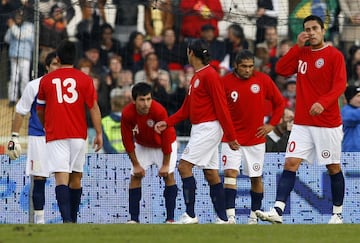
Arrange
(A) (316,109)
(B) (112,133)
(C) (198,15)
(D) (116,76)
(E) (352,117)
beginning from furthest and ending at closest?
(D) (116,76) → (C) (198,15) → (B) (112,133) → (E) (352,117) → (A) (316,109)

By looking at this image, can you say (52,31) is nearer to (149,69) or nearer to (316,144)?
(149,69)

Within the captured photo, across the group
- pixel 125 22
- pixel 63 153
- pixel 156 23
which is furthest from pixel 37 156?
pixel 156 23

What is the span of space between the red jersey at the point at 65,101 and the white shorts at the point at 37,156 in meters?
1.48

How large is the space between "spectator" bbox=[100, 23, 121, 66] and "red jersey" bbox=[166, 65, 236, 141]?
6020mm

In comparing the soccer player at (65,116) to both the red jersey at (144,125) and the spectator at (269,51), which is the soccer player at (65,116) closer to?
the red jersey at (144,125)

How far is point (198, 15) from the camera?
771 inches

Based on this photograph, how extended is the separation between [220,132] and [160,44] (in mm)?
6622

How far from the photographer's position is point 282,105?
608 inches

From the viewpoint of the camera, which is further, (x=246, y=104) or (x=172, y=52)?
(x=172, y=52)

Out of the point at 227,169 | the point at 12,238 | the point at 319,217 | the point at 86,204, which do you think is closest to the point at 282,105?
the point at 227,169

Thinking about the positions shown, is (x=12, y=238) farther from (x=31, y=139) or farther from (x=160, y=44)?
(x=160, y=44)

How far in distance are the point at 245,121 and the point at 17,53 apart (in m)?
5.36

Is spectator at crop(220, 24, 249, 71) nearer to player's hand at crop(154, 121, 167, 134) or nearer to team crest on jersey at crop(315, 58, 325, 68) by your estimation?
player's hand at crop(154, 121, 167, 134)

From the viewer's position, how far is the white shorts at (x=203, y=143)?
46.7 feet
